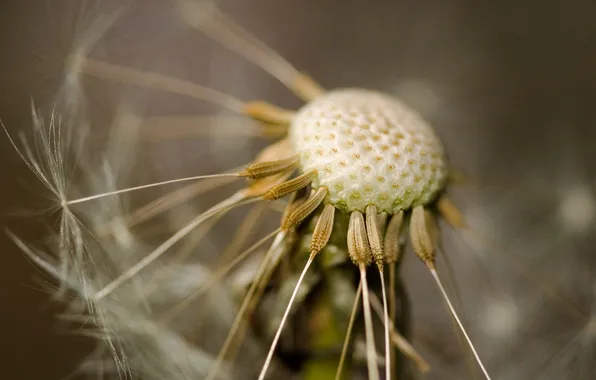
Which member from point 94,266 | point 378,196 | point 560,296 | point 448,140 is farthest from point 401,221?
point 448,140

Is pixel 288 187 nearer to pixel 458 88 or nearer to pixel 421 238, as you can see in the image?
pixel 421 238

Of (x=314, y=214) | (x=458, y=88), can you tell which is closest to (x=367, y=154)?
(x=314, y=214)

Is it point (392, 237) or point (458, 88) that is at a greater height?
point (458, 88)

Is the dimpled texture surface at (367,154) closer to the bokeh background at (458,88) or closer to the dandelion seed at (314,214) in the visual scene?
the dandelion seed at (314,214)

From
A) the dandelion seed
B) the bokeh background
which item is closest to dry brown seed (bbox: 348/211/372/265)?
the dandelion seed

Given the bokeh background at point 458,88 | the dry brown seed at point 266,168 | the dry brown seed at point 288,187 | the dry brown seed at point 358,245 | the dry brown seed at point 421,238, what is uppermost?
the bokeh background at point 458,88

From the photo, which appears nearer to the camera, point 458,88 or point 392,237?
point 392,237

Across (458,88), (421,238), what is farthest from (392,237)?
(458,88)

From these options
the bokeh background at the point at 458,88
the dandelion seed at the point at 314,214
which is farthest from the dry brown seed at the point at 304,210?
the bokeh background at the point at 458,88
